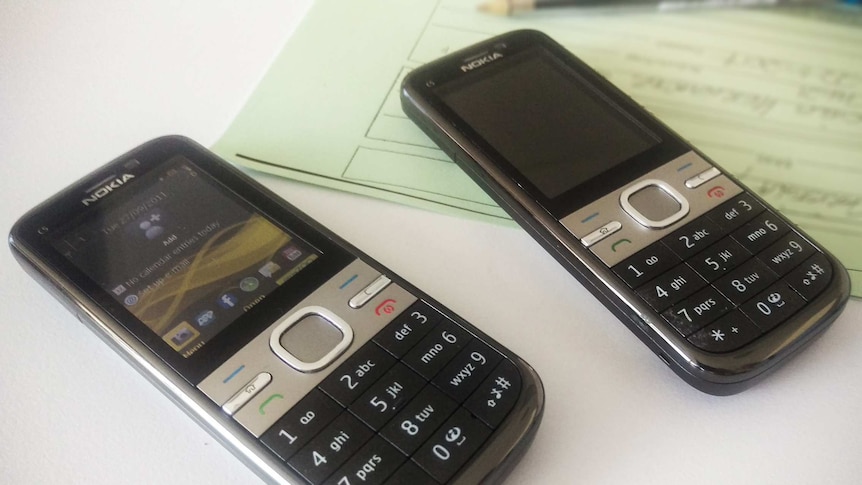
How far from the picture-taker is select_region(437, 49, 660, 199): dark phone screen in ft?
1.20

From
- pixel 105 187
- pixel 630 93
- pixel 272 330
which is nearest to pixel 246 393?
pixel 272 330

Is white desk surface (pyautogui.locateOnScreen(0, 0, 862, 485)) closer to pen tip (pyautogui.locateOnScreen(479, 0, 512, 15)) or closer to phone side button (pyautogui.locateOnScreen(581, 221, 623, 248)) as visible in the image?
phone side button (pyautogui.locateOnScreen(581, 221, 623, 248))

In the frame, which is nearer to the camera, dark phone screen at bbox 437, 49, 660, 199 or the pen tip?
dark phone screen at bbox 437, 49, 660, 199

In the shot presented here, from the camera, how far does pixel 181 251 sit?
33cm

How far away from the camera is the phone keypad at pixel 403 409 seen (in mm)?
269

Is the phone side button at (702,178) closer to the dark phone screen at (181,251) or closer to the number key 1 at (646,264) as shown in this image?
the number key 1 at (646,264)

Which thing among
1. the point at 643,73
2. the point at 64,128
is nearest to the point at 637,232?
the point at 643,73

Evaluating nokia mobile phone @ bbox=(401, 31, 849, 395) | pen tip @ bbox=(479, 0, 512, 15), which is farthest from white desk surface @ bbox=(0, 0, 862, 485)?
pen tip @ bbox=(479, 0, 512, 15)

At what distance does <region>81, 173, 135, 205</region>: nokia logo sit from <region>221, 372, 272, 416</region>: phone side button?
4.9 inches

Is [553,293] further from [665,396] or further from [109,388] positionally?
[109,388]

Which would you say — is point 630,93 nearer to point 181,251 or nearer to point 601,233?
point 601,233

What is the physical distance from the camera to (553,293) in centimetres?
35

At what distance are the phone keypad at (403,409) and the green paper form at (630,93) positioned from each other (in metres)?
0.10

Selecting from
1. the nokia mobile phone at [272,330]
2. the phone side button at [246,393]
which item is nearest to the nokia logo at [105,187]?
the nokia mobile phone at [272,330]
